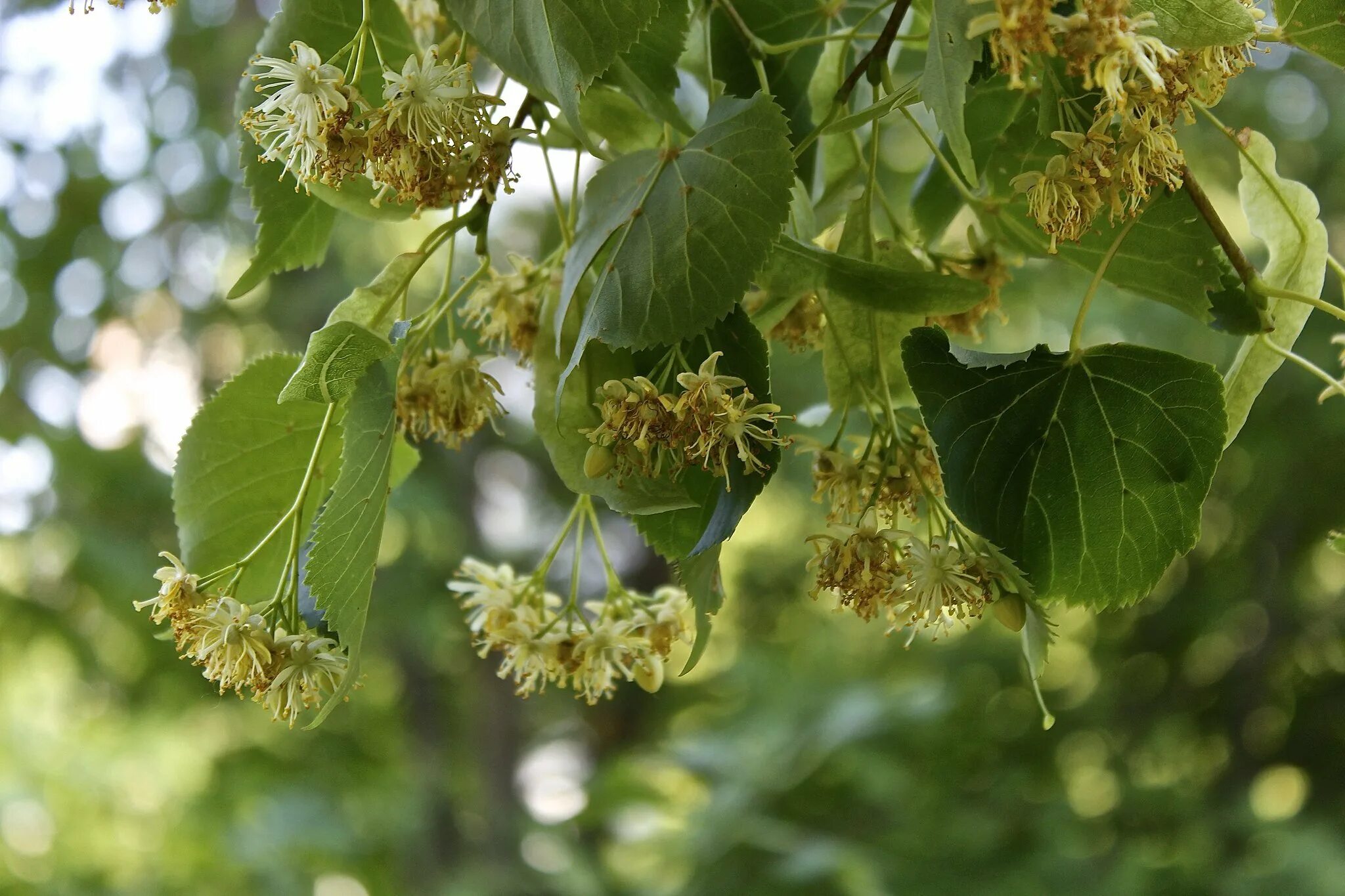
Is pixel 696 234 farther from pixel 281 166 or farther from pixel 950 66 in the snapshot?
pixel 281 166

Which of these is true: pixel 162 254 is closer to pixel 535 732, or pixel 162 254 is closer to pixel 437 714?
pixel 437 714

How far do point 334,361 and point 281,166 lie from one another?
16 cm

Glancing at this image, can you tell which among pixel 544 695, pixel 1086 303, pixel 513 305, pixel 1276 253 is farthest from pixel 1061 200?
pixel 544 695

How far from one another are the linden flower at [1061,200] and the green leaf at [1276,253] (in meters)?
0.12

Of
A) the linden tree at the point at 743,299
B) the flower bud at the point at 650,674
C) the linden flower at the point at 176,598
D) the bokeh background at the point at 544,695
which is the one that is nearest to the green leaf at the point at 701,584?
the linden tree at the point at 743,299

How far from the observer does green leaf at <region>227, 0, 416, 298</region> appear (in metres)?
0.51

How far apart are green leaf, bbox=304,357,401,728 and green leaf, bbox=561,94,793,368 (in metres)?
0.08

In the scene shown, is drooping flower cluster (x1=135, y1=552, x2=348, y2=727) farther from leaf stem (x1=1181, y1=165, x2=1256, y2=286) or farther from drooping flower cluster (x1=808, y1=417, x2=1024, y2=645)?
leaf stem (x1=1181, y1=165, x2=1256, y2=286)

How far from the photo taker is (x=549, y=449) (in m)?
0.48

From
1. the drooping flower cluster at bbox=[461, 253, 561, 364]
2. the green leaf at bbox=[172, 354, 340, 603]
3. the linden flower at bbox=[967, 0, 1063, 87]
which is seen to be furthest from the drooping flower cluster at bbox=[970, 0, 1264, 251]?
the green leaf at bbox=[172, 354, 340, 603]

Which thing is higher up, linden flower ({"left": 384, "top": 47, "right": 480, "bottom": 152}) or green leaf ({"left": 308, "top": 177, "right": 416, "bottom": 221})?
linden flower ({"left": 384, "top": 47, "right": 480, "bottom": 152})

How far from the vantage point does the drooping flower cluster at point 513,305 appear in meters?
0.57

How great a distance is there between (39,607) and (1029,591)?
304cm

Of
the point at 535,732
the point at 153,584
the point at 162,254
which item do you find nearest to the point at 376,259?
the point at 162,254
